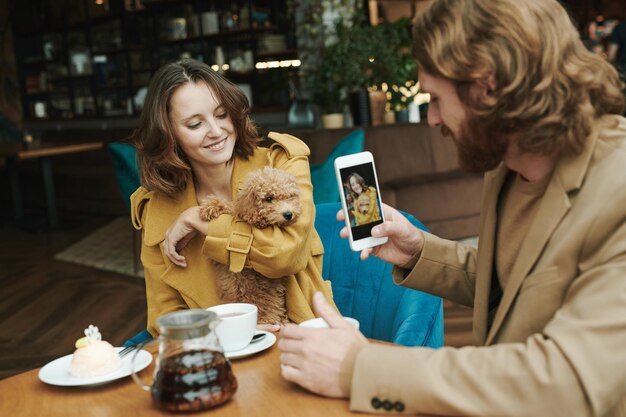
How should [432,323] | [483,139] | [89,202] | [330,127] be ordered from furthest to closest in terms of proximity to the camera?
[89,202] → [330,127] → [432,323] → [483,139]

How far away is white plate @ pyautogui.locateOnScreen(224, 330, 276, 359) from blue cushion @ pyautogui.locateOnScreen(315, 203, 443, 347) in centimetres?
36

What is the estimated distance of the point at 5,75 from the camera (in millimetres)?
11914

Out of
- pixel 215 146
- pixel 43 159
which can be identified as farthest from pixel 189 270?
pixel 43 159

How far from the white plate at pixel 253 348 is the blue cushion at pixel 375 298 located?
14.2 inches

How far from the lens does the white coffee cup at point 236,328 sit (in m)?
1.33

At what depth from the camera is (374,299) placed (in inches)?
79.0

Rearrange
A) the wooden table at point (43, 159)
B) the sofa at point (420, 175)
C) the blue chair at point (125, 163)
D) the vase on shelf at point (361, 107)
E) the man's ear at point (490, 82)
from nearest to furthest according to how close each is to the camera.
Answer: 1. the man's ear at point (490, 82)
2. the blue chair at point (125, 163)
3. the sofa at point (420, 175)
4. the vase on shelf at point (361, 107)
5. the wooden table at point (43, 159)

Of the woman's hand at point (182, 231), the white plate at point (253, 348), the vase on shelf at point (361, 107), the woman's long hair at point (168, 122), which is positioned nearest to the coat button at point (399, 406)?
the white plate at point (253, 348)

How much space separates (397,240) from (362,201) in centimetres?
18

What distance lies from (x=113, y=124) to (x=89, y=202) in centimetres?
161

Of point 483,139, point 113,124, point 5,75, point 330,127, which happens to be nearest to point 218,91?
point 483,139

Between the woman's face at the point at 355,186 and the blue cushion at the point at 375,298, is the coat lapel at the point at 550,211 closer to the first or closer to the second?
the woman's face at the point at 355,186

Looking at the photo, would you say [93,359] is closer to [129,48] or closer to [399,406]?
[399,406]

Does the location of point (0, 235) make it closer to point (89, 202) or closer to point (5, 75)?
point (89, 202)
